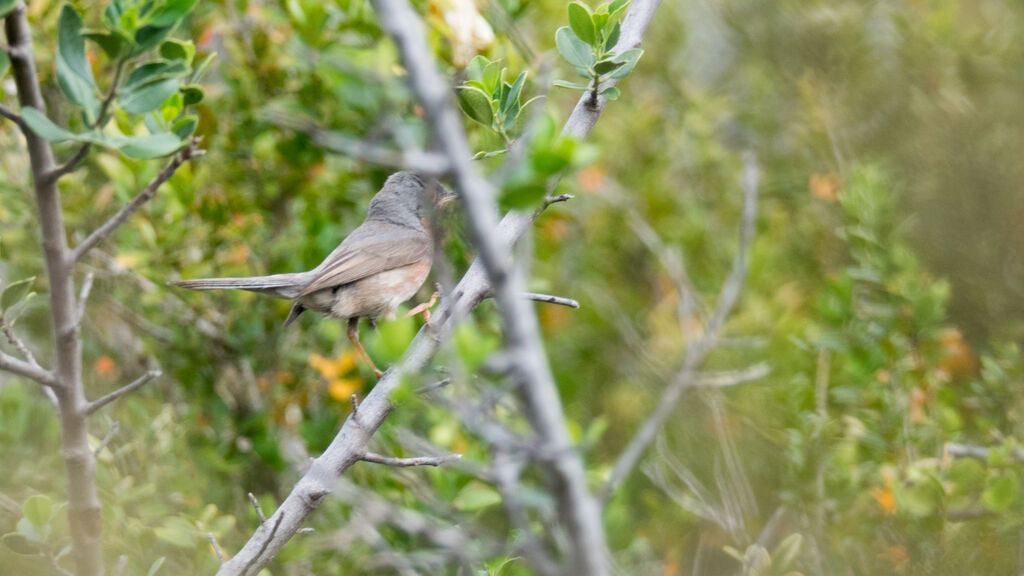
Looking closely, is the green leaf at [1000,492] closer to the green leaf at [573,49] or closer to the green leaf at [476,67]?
the green leaf at [573,49]

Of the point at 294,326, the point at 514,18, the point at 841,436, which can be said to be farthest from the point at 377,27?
the point at 841,436

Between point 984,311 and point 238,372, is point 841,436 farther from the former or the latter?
point 238,372

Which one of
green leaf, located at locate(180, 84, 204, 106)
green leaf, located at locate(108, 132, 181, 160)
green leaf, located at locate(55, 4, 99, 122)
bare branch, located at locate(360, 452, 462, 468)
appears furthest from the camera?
green leaf, located at locate(180, 84, 204, 106)

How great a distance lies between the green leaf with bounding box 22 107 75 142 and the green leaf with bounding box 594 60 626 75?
1256 millimetres

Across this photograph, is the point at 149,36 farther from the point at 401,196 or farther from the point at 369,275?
the point at 401,196

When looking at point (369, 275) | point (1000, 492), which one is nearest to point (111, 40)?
point (369, 275)

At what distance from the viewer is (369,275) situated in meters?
3.97

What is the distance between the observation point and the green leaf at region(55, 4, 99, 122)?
1946 millimetres

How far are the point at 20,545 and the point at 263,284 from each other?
134 centimetres

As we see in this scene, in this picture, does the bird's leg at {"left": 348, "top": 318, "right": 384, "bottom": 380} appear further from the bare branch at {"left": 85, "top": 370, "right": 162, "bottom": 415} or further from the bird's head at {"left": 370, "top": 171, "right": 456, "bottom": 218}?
the bare branch at {"left": 85, "top": 370, "right": 162, "bottom": 415}

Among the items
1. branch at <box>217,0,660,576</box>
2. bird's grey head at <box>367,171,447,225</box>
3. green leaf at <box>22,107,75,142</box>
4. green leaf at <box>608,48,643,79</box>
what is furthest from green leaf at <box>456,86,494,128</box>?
bird's grey head at <box>367,171,447,225</box>

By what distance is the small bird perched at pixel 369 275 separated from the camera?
12.4 ft

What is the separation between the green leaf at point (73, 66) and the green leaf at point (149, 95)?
0.27ft

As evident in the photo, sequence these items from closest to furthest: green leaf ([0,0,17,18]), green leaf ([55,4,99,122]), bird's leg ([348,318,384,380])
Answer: green leaf ([0,0,17,18])
green leaf ([55,4,99,122])
bird's leg ([348,318,384,380])
